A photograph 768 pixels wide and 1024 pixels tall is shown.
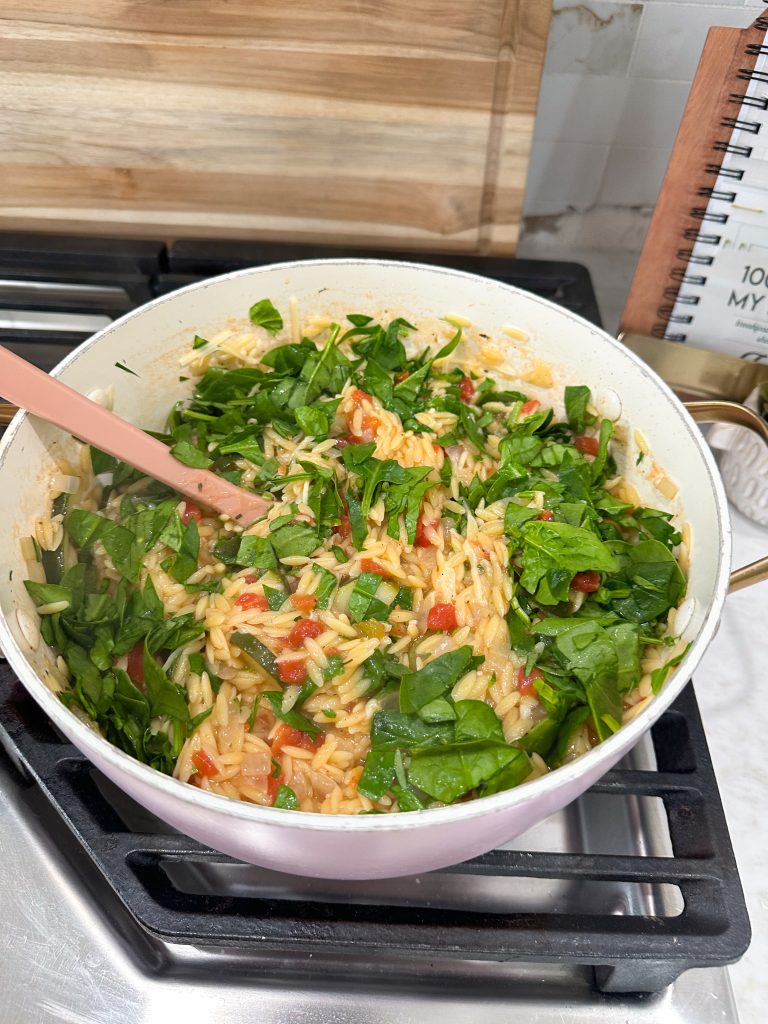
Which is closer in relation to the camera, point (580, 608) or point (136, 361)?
point (580, 608)

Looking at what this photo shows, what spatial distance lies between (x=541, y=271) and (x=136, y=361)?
0.99m

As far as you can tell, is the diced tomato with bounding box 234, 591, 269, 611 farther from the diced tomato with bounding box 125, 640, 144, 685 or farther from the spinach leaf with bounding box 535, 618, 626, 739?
the spinach leaf with bounding box 535, 618, 626, 739

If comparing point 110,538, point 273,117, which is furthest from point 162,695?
point 273,117

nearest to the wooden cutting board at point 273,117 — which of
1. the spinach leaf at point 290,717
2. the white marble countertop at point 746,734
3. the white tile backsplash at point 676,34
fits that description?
the white tile backsplash at point 676,34

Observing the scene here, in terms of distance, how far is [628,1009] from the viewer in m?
1.22

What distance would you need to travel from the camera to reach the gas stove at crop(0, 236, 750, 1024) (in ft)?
3.66

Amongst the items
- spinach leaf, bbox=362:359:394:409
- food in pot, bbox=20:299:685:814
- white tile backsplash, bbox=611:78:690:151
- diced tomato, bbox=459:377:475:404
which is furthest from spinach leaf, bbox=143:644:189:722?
white tile backsplash, bbox=611:78:690:151

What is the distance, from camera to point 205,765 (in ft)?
3.79

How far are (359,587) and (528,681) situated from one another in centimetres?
31

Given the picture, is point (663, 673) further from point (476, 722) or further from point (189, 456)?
point (189, 456)

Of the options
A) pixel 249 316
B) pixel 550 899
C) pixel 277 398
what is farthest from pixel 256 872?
pixel 249 316

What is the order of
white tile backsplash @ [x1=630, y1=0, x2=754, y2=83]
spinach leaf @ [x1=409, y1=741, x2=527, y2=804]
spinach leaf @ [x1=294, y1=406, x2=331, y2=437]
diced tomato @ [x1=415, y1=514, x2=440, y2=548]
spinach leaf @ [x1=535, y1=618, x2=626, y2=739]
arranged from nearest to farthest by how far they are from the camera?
1. spinach leaf @ [x1=409, y1=741, x2=527, y2=804]
2. spinach leaf @ [x1=535, y1=618, x2=626, y2=739]
3. diced tomato @ [x1=415, y1=514, x2=440, y2=548]
4. spinach leaf @ [x1=294, y1=406, x2=331, y2=437]
5. white tile backsplash @ [x1=630, y1=0, x2=754, y2=83]

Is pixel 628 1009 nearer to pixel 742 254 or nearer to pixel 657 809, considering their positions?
pixel 657 809

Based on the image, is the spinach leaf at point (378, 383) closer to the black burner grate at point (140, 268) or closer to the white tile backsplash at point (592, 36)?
the black burner grate at point (140, 268)
